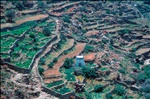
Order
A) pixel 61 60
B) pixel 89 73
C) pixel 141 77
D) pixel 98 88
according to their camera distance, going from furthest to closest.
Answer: pixel 61 60 → pixel 141 77 → pixel 89 73 → pixel 98 88

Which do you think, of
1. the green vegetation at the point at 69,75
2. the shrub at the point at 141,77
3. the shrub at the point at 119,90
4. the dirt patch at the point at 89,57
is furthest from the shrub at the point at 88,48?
the shrub at the point at 119,90

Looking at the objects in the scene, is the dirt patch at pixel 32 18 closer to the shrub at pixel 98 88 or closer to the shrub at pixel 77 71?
the shrub at pixel 77 71

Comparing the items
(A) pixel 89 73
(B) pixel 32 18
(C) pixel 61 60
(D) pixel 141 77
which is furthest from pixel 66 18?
(D) pixel 141 77

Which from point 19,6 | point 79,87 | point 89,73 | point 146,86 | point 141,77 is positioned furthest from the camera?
point 19,6

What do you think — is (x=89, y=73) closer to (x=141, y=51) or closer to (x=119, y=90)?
(x=119, y=90)

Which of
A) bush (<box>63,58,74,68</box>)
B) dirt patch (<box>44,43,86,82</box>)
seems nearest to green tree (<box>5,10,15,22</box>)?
dirt patch (<box>44,43,86,82</box>)

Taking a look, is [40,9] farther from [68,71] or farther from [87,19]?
[68,71]

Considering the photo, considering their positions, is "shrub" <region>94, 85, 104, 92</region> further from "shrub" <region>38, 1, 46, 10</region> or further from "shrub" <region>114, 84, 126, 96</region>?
"shrub" <region>38, 1, 46, 10</region>

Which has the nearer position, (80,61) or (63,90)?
(63,90)
